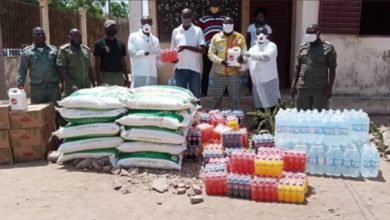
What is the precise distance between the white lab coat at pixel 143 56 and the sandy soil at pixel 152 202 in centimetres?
222

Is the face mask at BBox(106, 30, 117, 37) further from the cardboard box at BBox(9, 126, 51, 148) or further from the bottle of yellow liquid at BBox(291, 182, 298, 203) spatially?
the bottle of yellow liquid at BBox(291, 182, 298, 203)

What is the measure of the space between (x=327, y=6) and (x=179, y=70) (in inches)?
126

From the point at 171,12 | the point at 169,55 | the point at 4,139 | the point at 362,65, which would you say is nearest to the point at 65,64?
the point at 4,139

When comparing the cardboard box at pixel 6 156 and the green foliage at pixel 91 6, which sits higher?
the green foliage at pixel 91 6

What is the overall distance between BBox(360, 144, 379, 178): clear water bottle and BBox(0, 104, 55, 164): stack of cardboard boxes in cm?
424

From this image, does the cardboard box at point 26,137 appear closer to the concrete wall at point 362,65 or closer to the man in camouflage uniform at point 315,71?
the man in camouflage uniform at point 315,71

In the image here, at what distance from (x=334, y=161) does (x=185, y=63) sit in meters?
3.02

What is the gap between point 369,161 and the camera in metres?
5.13

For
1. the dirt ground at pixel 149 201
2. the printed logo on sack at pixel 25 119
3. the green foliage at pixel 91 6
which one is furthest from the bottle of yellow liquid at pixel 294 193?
the green foliage at pixel 91 6

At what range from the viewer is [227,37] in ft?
22.7

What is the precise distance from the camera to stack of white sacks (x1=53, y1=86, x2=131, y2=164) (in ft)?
17.7

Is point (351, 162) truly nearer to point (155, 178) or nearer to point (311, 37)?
point (311, 37)

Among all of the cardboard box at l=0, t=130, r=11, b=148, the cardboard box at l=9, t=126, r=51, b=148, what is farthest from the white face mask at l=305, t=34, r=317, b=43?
the cardboard box at l=0, t=130, r=11, b=148

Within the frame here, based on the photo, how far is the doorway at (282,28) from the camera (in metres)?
9.91
